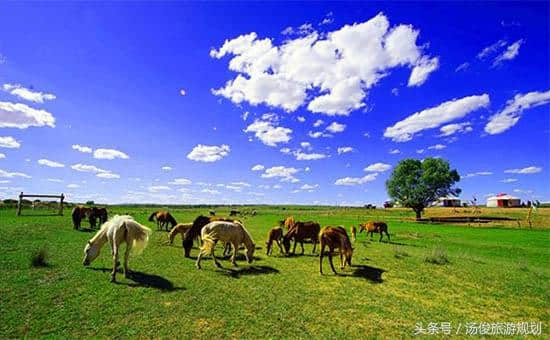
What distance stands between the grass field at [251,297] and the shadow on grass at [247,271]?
0.13 feet

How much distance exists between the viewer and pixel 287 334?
5.71 m

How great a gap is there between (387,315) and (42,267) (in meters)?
11.5

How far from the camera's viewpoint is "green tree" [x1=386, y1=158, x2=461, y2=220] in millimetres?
52469

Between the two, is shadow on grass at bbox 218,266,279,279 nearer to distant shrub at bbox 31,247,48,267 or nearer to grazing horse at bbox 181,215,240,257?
grazing horse at bbox 181,215,240,257

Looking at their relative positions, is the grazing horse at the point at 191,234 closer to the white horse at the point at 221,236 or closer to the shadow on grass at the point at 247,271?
the white horse at the point at 221,236

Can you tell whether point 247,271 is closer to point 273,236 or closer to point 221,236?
point 221,236

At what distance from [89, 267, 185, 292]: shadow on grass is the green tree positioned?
172ft

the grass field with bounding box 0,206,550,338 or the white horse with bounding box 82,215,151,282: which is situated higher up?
the white horse with bounding box 82,215,151,282

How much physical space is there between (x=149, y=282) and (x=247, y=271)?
142 inches

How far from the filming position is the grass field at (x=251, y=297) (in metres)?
5.86

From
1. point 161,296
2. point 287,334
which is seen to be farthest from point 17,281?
point 287,334

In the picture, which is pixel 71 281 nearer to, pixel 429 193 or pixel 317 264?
pixel 317 264

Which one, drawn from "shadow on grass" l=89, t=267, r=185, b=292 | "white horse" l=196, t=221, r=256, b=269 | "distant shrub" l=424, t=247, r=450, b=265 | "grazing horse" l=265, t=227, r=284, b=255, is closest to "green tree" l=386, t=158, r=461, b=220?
"distant shrub" l=424, t=247, r=450, b=265

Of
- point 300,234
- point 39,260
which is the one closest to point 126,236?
point 39,260
